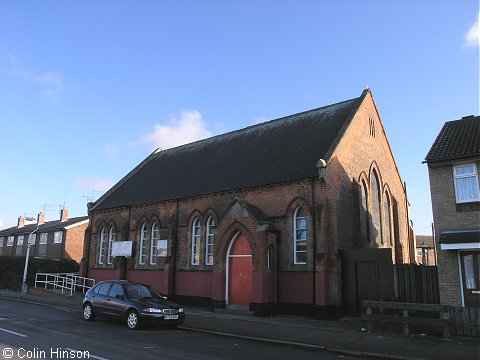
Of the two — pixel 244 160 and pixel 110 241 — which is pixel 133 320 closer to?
pixel 244 160

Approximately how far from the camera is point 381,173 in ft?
80.6

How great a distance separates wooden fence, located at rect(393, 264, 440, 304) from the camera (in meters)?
15.4

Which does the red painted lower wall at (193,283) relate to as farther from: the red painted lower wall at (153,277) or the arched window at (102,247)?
the arched window at (102,247)

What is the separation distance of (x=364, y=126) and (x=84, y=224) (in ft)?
120

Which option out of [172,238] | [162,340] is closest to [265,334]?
[162,340]

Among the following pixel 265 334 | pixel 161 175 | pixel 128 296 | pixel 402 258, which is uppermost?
pixel 161 175

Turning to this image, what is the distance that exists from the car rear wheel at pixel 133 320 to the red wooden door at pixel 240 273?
6.55 metres

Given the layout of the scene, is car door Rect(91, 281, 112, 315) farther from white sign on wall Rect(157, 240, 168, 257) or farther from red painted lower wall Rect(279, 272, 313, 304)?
white sign on wall Rect(157, 240, 168, 257)

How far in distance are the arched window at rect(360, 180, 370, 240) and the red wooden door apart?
228 inches

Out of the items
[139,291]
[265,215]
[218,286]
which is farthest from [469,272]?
[139,291]

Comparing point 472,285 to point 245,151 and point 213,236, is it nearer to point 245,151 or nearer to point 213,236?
point 213,236

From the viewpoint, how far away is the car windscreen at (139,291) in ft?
49.8

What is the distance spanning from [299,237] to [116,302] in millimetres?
8322

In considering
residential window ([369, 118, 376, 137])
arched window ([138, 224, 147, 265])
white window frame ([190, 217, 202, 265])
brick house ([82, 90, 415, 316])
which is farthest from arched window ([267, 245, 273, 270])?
arched window ([138, 224, 147, 265])
